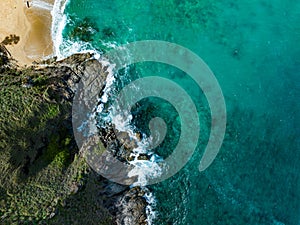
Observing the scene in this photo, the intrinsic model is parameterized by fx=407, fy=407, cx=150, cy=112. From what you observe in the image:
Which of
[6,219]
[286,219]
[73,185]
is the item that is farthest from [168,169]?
[6,219]

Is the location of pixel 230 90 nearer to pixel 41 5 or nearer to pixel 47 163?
pixel 47 163

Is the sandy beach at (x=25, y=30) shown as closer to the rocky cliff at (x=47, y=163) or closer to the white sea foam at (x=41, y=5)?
the white sea foam at (x=41, y=5)

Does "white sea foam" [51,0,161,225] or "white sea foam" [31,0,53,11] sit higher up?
"white sea foam" [31,0,53,11]

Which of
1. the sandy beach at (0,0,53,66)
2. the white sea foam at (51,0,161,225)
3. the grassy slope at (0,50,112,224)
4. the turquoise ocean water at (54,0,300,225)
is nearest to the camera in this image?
the grassy slope at (0,50,112,224)

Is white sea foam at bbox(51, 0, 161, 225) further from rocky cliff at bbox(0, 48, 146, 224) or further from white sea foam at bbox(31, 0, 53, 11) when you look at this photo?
rocky cliff at bbox(0, 48, 146, 224)

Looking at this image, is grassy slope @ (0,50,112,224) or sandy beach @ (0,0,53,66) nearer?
grassy slope @ (0,50,112,224)

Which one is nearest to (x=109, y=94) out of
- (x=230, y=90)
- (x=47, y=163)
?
(x=47, y=163)

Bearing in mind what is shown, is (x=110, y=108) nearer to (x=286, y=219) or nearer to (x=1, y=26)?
(x=1, y=26)

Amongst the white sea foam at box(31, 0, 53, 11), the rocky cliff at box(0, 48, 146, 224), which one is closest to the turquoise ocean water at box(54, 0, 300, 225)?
the white sea foam at box(31, 0, 53, 11)
